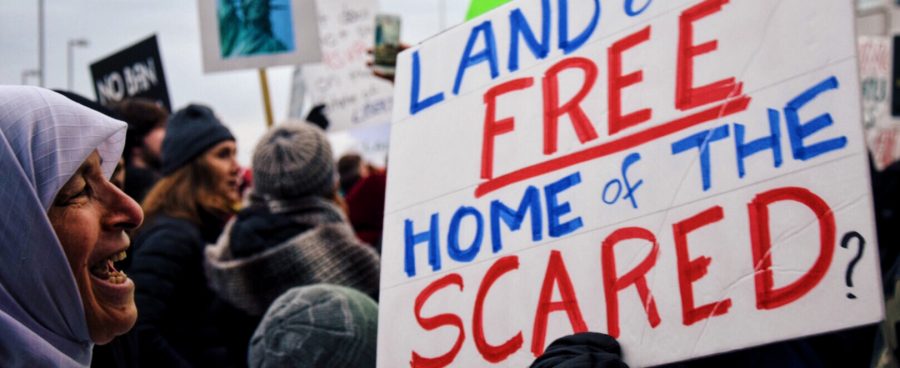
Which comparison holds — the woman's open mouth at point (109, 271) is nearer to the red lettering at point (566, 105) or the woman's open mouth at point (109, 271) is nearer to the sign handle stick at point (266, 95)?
the red lettering at point (566, 105)

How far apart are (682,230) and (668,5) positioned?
39cm

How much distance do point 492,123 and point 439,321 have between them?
373 millimetres

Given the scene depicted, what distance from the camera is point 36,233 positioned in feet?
4.84

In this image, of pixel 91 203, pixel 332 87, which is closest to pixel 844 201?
pixel 91 203

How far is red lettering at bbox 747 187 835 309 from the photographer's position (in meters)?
1.47

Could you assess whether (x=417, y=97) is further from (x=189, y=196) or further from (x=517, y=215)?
(x=189, y=196)

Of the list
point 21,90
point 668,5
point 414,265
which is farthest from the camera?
point 414,265

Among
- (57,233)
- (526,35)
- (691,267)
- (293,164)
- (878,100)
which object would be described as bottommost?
(878,100)

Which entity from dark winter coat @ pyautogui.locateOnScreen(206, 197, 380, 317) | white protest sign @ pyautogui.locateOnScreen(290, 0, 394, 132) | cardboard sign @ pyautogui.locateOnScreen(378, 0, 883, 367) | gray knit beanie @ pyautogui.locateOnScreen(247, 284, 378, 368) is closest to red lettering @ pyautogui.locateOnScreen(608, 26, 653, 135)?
cardboard sign @ pyautogui.locateOnScreen(378, 0, 883, 367)

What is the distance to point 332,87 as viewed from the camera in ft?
21.5

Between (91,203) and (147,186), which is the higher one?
(91,203)

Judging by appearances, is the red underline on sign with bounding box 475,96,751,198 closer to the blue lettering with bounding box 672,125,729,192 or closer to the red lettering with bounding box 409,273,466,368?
the blue lettering with bounding box 672,125,729,192

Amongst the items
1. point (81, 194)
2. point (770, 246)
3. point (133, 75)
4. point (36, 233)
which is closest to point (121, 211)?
point (81, 194)

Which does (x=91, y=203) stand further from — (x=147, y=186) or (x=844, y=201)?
(x=147, y=186)
